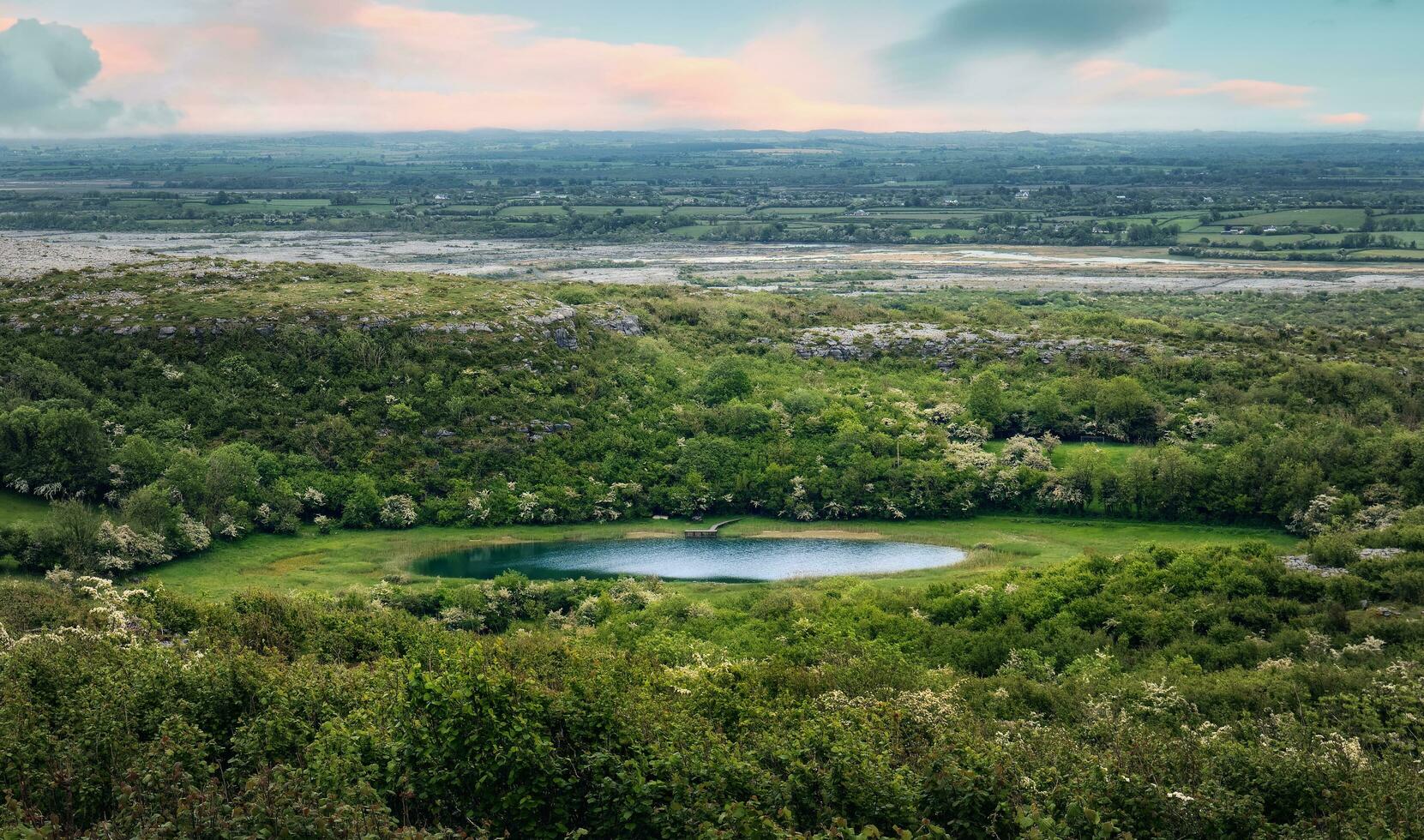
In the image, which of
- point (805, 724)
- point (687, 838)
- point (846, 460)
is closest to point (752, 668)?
point (805, 724)

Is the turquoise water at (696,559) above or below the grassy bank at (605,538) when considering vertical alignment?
below

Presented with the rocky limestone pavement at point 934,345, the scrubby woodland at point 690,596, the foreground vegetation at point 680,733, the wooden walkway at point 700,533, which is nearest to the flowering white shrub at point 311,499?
the scrubby woodland at point 690,596

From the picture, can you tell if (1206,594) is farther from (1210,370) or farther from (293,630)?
(1210,370)

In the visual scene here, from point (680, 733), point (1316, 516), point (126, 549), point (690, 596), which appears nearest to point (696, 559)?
point (690, 596)

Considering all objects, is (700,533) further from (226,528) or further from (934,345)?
(934,345)

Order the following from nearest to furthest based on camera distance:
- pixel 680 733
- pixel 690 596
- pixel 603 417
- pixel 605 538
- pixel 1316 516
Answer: pixel 680 733, pixel 690 596, pixel 1316 516, pixel 605 538, pixel 603 417

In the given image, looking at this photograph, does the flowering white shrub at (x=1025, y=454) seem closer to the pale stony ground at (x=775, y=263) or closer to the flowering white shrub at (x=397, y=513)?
the flowering white shrub at (x=397, y=513)
